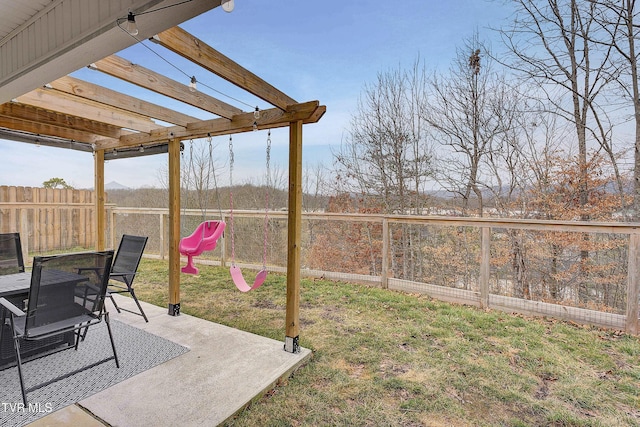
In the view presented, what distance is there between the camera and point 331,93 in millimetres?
6910

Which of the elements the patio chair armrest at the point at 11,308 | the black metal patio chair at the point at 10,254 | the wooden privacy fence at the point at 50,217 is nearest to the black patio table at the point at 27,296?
the patio chair armrest at the point at 11,308

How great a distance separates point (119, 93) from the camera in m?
2.56

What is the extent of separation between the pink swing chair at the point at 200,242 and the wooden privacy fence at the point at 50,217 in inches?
164

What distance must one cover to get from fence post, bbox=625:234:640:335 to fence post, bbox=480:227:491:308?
4.16ft

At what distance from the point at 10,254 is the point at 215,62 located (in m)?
2.95

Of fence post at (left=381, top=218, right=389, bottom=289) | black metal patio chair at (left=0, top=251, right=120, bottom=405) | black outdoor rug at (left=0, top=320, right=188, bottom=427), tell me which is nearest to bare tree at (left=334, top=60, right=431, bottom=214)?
fence post at (left=381, top=218, right=389, bottom=289)

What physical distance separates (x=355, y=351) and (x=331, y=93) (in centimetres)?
573

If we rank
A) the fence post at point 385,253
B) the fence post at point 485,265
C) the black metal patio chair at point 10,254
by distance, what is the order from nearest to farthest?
the black metal patio chair at point 10,254 < the fence post at point 485,265 < the fence post at point 385,253

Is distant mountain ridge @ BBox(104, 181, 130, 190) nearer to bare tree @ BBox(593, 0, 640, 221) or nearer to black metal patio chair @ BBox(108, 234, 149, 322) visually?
black metal patio chair @ BBox(108, 234, 149, 322)

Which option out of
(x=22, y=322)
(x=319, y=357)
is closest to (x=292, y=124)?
(x=319, y=357)

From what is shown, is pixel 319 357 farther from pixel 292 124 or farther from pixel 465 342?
pixel 292 124

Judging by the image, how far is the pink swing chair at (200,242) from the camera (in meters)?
3.63

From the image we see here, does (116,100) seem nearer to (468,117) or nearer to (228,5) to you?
(228,5)

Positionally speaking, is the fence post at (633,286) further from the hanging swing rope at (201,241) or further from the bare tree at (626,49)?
the hanging swing rope at (201,241)
